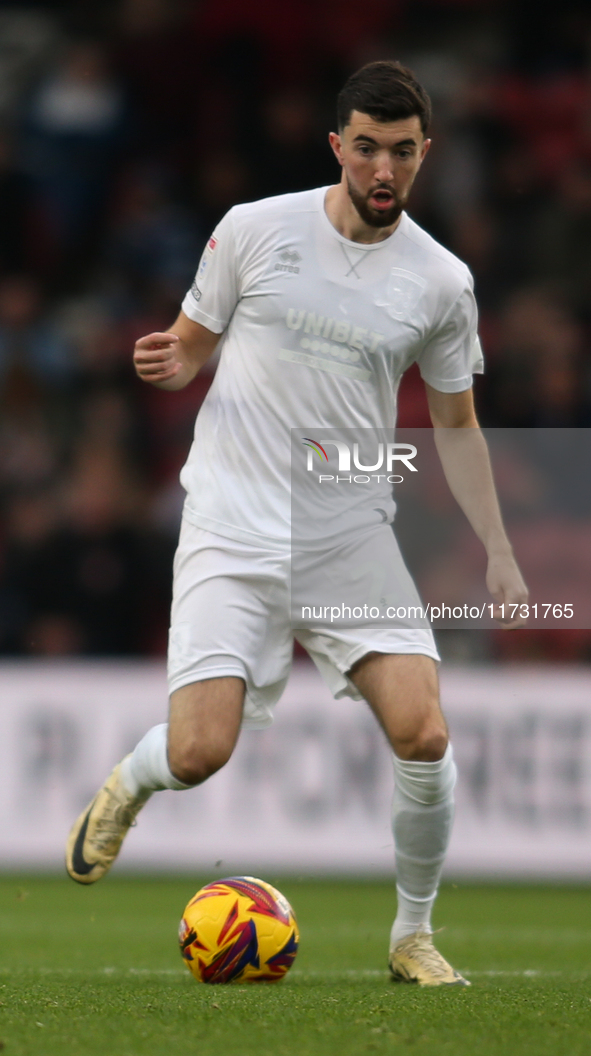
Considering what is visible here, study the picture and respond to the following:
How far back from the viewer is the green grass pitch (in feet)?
9.79

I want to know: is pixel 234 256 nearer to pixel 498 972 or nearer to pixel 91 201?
pixel 498 972

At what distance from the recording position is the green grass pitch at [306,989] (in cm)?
298

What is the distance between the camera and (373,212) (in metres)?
3.98

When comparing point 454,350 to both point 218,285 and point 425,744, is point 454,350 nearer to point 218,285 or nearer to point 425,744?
point 218,285

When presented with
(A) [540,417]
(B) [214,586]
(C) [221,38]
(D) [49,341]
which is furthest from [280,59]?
(B) [214,586]

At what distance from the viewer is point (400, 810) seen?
4.08 m

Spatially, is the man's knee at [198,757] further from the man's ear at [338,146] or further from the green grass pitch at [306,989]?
the man's ear at [338,146]

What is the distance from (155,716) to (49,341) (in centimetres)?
286

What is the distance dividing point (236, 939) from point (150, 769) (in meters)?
0.51

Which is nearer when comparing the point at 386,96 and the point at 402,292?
the point at 386,96

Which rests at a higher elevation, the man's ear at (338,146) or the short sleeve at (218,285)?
the man's ear at (338,146)

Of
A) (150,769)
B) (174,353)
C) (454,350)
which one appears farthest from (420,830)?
(174,353)

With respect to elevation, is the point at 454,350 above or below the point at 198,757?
above

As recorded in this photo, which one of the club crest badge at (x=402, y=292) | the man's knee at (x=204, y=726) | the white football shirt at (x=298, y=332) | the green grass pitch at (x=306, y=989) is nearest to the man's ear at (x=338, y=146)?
the white football shirt at (x=298, y=332)
